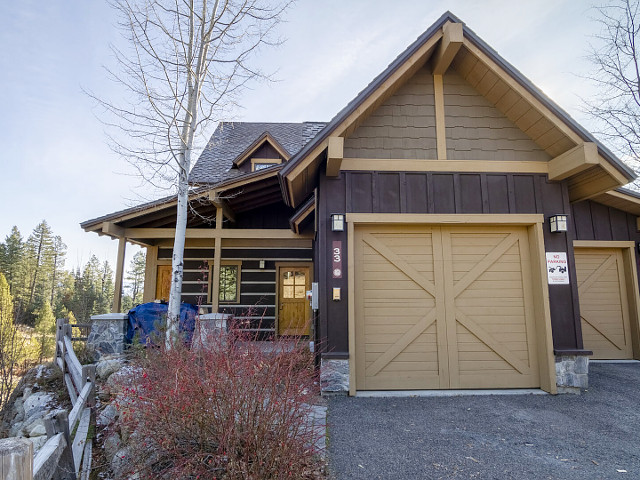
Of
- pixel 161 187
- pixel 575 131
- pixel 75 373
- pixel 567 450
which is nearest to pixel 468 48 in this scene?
pixel 575 131

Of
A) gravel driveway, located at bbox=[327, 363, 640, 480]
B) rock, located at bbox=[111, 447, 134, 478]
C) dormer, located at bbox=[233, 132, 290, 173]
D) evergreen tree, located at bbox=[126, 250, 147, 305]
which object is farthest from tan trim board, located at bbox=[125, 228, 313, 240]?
evergreen tree, located at bbox=[126, 250, 147, 305]

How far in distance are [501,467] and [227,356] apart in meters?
2.40

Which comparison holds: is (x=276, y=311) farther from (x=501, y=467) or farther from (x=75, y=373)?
(x=501, y=467)

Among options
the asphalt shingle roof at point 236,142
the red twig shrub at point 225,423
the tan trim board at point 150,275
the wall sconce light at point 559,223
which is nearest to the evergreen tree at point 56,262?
the asphalt shingle roof at point 236,142

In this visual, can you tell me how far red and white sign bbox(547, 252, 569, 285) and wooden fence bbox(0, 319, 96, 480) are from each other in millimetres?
5817

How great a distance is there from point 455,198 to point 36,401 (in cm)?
808

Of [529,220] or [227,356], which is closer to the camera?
[227,356]

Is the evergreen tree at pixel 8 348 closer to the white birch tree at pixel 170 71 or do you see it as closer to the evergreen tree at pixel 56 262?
the white birch tree at pixel 170 71

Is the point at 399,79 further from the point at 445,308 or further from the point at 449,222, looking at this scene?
the point at 445,308

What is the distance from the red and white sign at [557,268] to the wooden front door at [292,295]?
6243 mm

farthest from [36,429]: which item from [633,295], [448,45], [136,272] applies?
[136,272]

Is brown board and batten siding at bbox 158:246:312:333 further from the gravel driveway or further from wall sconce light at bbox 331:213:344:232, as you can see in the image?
the gravel driveway

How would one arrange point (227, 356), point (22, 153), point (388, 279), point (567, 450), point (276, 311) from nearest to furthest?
point (227, 356), point (567, 450), point (388, 279), point (276, 311), point (22, 153)

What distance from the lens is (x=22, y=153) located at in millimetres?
16953
